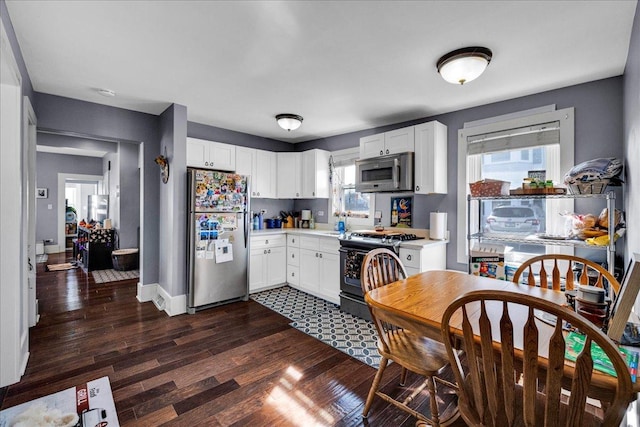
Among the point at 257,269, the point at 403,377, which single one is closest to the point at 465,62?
the point at 403,377

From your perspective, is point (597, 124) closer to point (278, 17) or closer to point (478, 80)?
point (478, 80)

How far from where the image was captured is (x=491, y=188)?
2717 millimetres

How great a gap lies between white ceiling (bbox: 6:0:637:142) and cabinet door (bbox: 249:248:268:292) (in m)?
2.00

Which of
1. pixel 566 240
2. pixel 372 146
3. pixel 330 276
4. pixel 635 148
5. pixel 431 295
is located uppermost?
pixel 372 146

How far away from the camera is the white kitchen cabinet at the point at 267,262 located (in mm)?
4113

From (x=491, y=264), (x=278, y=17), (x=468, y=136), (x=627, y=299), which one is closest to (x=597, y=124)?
(x=468, y=136)

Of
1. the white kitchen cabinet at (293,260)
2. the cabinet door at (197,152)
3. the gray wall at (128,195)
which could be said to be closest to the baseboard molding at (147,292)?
the cabinet door at (197,152)

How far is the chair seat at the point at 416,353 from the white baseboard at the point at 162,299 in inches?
102

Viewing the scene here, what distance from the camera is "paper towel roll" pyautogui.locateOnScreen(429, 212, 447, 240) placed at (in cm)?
337

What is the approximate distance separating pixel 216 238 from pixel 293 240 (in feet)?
3.85

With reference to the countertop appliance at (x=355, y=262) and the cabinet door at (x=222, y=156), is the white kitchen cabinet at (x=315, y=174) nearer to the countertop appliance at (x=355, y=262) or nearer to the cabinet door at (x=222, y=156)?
the cabinet door at (x=222, y=156)

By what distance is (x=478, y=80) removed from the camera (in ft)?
8.51

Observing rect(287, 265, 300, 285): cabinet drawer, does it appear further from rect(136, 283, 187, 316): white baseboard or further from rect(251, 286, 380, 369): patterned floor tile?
rect(136, 283, 187, 316): white baseboard

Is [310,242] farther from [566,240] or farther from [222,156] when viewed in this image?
[566,240]
